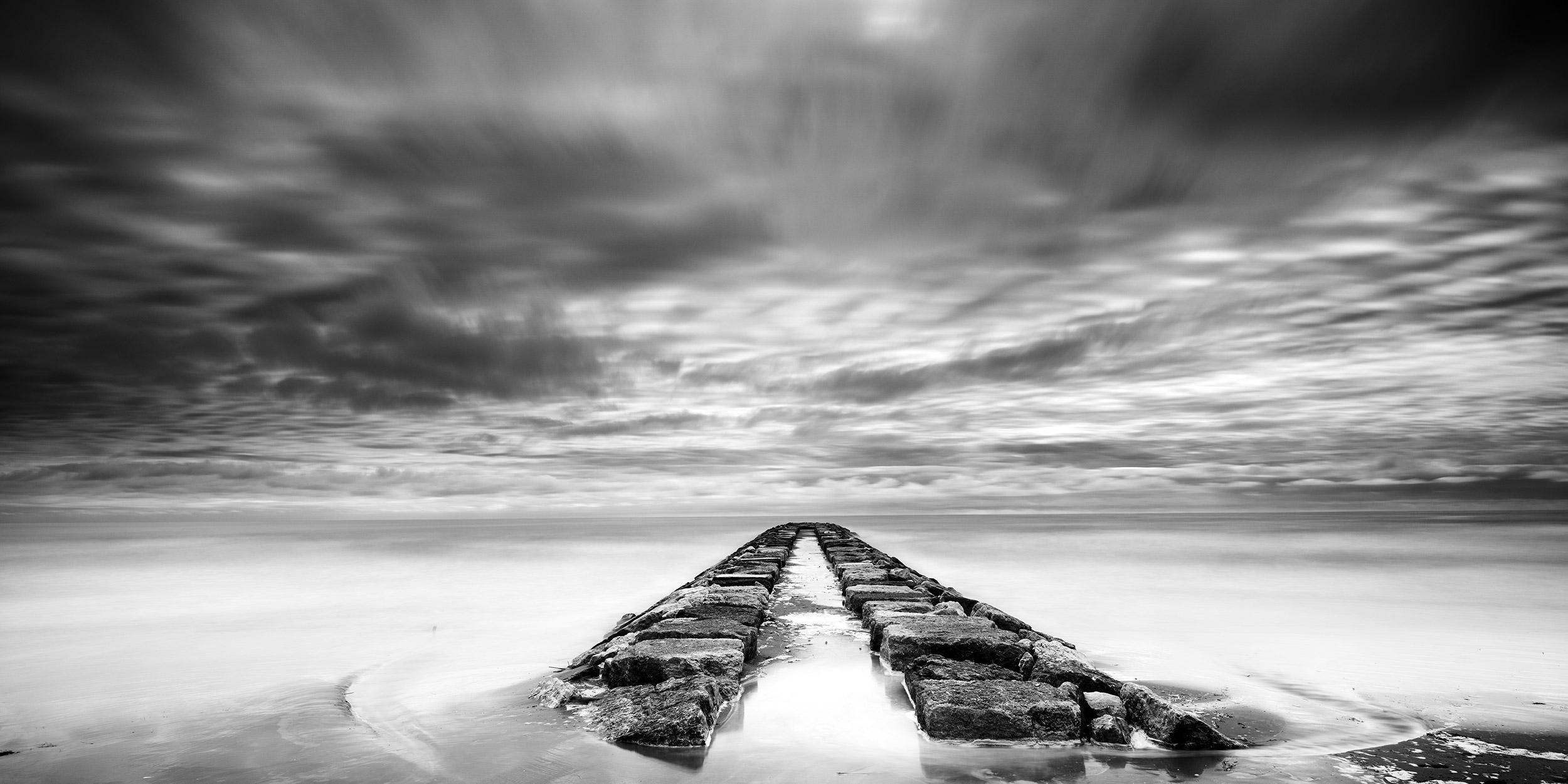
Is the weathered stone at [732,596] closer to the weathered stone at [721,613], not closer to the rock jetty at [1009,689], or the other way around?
the weathered stone at [721,613]

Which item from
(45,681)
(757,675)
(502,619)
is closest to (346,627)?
(502,619)

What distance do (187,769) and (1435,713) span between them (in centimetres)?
709

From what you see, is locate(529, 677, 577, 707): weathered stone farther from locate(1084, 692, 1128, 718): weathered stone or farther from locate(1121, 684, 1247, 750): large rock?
locate(1121, 684, 1247, 750): large rock

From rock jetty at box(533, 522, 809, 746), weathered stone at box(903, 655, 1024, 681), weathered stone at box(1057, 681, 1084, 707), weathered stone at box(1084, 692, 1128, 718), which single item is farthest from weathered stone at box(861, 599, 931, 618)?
weathered stone at box(1084, 692, 1128, 718)

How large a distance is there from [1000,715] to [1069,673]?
96 centimetres

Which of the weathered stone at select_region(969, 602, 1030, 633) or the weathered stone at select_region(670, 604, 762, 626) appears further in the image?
the weathered stone at select_region(969, 602, 1030, 633)

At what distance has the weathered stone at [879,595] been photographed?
755 centimetres

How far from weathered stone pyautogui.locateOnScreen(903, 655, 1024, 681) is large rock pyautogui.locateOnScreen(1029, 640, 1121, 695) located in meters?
0.14

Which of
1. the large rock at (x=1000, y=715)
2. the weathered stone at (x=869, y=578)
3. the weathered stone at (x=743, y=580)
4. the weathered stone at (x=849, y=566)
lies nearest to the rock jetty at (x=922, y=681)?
the large rock at (x=1000, y=715)

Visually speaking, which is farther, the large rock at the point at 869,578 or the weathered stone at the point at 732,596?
the large rock at the point at 869,578

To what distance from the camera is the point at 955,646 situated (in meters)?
5.19

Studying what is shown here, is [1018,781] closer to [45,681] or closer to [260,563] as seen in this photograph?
[45,681]

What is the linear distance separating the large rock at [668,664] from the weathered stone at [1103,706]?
199 centimetres

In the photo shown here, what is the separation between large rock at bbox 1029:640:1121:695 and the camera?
4.56m
